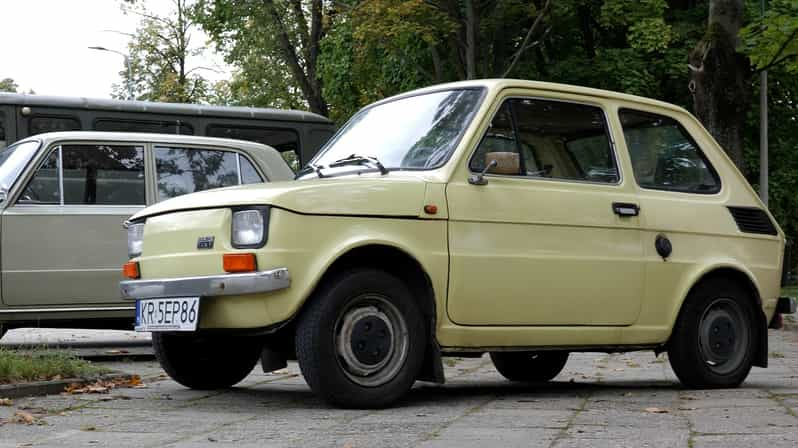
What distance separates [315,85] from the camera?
3703 cm

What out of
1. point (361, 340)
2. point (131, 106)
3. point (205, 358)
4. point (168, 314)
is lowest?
point (205, 358)

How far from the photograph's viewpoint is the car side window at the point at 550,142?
7539 mm

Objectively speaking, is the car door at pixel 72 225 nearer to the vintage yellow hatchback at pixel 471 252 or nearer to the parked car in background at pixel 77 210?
the parked car in background at pixel 77 210

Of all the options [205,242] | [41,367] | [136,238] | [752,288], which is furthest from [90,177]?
[752,288]

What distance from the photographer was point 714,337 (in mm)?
8469

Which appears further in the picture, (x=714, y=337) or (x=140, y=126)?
(x=140, y=126)

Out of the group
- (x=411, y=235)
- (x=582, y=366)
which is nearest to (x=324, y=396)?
(x=411, y=235)

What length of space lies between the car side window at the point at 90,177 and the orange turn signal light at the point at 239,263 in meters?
4.80

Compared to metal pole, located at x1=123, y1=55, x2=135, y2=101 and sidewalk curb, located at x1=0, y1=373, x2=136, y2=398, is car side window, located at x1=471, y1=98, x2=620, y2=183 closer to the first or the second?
sidewalk curb, located at x1=0, y1=373, x2=136, y2=398

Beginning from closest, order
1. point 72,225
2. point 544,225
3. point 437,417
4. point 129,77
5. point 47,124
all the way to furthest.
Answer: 1. point 437,417
2. point 544,225
3. point 72,225
4. point 47,124
5. point 129,77

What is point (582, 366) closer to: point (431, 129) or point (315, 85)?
point (431, 129)

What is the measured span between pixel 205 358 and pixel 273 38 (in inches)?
1079

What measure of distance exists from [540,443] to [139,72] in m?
49.4

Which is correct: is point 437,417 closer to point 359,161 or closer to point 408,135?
point 359,161
